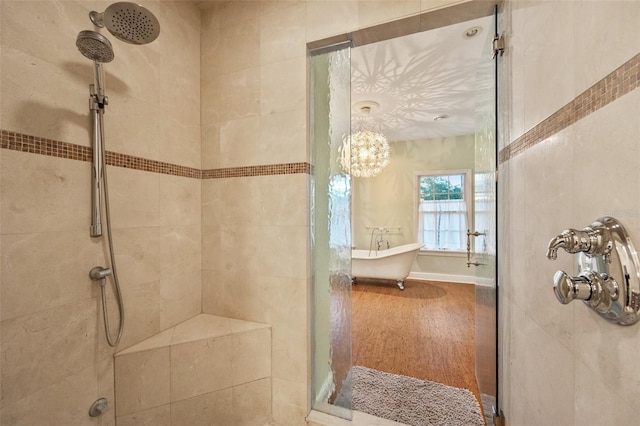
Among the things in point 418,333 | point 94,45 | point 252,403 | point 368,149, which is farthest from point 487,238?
point 368,149

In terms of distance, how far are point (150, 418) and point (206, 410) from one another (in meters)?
0.28

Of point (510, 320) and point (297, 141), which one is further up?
point (297, 141)

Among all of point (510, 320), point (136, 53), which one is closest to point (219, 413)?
point (510, 320)

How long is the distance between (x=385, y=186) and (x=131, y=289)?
15.6 ft

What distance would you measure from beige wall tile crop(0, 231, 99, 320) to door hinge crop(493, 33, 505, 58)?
2.32 m

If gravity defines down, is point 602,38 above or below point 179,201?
above

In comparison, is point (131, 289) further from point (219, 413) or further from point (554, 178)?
point (554, 178)

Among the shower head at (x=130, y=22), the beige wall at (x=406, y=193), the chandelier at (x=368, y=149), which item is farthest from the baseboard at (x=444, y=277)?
the shower head at (x=130, y=22)

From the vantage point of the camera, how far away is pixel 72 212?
1.19 metres

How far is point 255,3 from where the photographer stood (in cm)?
172

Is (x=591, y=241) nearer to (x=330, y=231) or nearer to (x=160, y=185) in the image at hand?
(x=330, y=231)

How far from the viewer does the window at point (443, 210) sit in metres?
4.87

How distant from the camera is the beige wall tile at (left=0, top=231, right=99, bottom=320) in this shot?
1008 mm

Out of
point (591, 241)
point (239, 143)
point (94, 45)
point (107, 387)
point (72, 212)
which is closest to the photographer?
point (591, 241)
